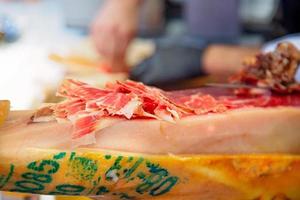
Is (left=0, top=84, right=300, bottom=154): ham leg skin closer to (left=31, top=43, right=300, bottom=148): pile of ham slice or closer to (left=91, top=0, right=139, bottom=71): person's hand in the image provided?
(left=31, top=43, right=300, bottom=148): pile of ham slice

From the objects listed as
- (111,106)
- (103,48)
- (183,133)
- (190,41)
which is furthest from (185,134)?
(190,41)

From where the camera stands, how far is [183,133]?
742 millimetres

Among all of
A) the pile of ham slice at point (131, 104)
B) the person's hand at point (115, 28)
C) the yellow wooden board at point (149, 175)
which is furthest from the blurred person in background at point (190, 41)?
the yellow wooden board at point (149, 175)

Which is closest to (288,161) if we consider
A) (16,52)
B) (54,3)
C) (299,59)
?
(299,59)

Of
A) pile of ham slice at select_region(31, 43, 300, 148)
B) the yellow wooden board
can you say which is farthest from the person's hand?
the yellow wooden board

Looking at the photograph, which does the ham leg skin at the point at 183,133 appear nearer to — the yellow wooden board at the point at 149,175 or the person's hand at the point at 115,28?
the yellow wooden board at the point at 149,175

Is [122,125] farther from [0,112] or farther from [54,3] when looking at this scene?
[54,3]

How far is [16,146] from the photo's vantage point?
0.68 m

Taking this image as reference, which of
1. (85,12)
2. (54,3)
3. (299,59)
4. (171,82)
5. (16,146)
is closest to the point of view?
(16,146)

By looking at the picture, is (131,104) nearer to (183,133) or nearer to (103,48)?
(183,133)

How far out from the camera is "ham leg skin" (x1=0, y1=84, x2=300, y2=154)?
0.69 metres

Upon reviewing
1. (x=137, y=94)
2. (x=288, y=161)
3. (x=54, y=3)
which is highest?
(x=54, y=3)

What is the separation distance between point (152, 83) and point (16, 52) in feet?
1.04

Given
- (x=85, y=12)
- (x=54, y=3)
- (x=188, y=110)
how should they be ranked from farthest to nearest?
(x=85, y=12) < (x=54, y=3) < (x=188, y=110)
